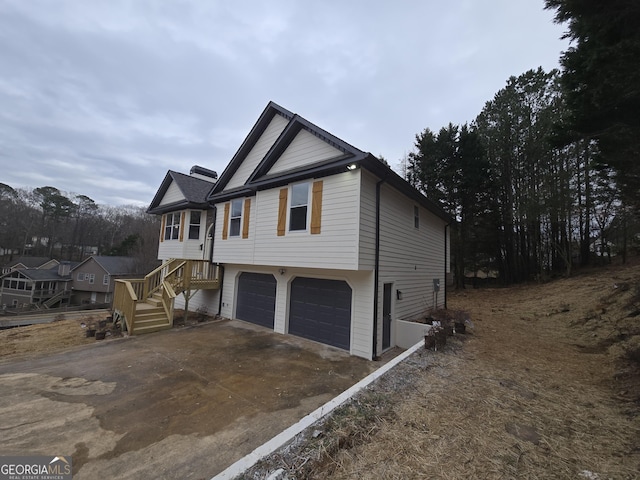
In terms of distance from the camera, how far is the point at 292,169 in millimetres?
7898

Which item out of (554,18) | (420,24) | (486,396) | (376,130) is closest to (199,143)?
(376,130)

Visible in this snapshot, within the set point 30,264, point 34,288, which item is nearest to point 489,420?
point 34,288

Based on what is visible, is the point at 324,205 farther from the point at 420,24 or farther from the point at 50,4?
the point at 50,4

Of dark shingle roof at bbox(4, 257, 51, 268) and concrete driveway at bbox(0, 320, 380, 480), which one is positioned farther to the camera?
dark shingle roof at bbox(4, 257, 51, 268)

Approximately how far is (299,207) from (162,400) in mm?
5491

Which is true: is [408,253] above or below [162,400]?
above

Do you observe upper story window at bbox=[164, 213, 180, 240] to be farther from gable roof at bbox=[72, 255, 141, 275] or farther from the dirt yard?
gable roof at bbox=[72, 255, 141, 275]

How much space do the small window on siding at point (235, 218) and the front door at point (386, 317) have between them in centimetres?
608

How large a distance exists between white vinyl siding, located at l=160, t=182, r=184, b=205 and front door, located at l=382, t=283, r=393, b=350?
1093 centimetres

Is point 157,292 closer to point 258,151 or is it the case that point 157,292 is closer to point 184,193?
point 184,193

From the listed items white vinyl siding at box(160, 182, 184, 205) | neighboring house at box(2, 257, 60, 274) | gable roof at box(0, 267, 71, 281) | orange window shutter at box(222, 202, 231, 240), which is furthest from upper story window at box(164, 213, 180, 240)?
neighboring house at box(2, 257, 60, 274)

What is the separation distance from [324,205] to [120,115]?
1820cm

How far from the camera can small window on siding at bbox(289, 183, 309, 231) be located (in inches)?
293

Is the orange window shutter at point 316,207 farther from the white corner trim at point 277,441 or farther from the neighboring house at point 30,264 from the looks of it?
the neighboring house at point 30,264
